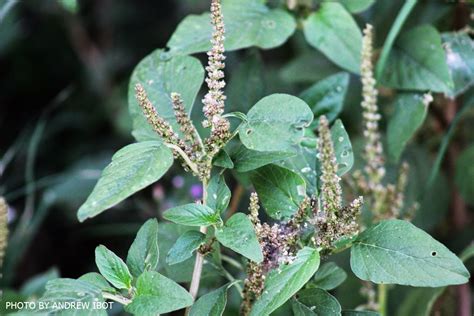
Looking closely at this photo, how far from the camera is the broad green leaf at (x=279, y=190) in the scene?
772mm

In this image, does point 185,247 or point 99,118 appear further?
point 99,118

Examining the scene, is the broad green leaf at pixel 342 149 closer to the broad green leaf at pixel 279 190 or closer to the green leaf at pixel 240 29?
the broad green leaf at pixel 279 190

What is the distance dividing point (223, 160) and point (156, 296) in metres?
0.17

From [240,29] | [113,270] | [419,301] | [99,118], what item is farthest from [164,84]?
[99,118]

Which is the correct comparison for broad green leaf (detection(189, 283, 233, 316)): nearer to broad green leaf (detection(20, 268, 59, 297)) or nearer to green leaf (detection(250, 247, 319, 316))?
green leaf (detection(250, 247, 319, 316))

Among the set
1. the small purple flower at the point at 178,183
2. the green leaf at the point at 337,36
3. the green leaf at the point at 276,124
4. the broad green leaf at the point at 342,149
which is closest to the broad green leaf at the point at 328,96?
the green leaf at the point at 337,36

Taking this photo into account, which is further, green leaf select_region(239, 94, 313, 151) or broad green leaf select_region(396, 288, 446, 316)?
broad green leaf select_region(396, 288, 446, 316)

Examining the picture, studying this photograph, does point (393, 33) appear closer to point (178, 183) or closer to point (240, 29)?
point (240, 29)

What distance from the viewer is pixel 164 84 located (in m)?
0.89

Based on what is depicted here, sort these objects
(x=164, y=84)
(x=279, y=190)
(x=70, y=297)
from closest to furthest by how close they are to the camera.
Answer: (x=70, y=297)
(x=279, y=190)
(x=164, y=84)

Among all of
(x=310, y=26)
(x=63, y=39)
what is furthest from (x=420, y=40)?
(x=63, y=39)

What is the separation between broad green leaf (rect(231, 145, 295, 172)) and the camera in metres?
0.74

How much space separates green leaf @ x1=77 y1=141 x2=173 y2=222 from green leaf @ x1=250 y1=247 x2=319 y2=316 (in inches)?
6.3

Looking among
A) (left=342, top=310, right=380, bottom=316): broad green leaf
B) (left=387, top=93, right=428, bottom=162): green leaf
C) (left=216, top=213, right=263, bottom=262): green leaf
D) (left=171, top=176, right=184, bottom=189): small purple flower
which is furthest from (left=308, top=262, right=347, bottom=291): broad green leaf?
(left=171, top=176, right=184, bottom=189): small purple flower
